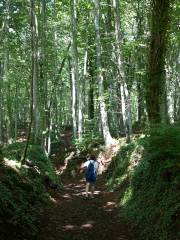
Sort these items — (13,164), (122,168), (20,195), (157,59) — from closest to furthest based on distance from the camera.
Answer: (20,195)
(157,59)
(13,164)
(122,168)

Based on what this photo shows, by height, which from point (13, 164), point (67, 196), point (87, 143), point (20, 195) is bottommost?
point (67, 196)

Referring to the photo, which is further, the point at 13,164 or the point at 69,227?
the point at 13,164

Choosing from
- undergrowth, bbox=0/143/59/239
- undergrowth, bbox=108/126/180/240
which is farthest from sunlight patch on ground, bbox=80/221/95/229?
undergrowth, bbox=0/143/59/239

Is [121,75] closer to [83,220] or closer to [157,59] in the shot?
[157,59]

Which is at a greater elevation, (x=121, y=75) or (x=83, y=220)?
(x=121, y=75)

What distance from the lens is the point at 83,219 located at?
1056 cm

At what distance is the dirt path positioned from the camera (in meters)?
8.89

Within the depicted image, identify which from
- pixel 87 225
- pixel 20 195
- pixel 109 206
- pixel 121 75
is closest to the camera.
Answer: pixel 87 225

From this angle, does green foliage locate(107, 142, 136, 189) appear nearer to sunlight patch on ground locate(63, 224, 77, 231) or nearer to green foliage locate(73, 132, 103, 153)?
sunlight patch on ground locate(63, 224, 77, 231)

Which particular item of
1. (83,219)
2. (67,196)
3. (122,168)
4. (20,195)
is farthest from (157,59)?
(67,196)

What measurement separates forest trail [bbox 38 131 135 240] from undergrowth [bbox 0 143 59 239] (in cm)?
36

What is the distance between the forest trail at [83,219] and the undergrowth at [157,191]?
0.39 m

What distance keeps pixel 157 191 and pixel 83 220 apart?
2217 millimetres

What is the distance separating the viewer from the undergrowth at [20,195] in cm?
836
